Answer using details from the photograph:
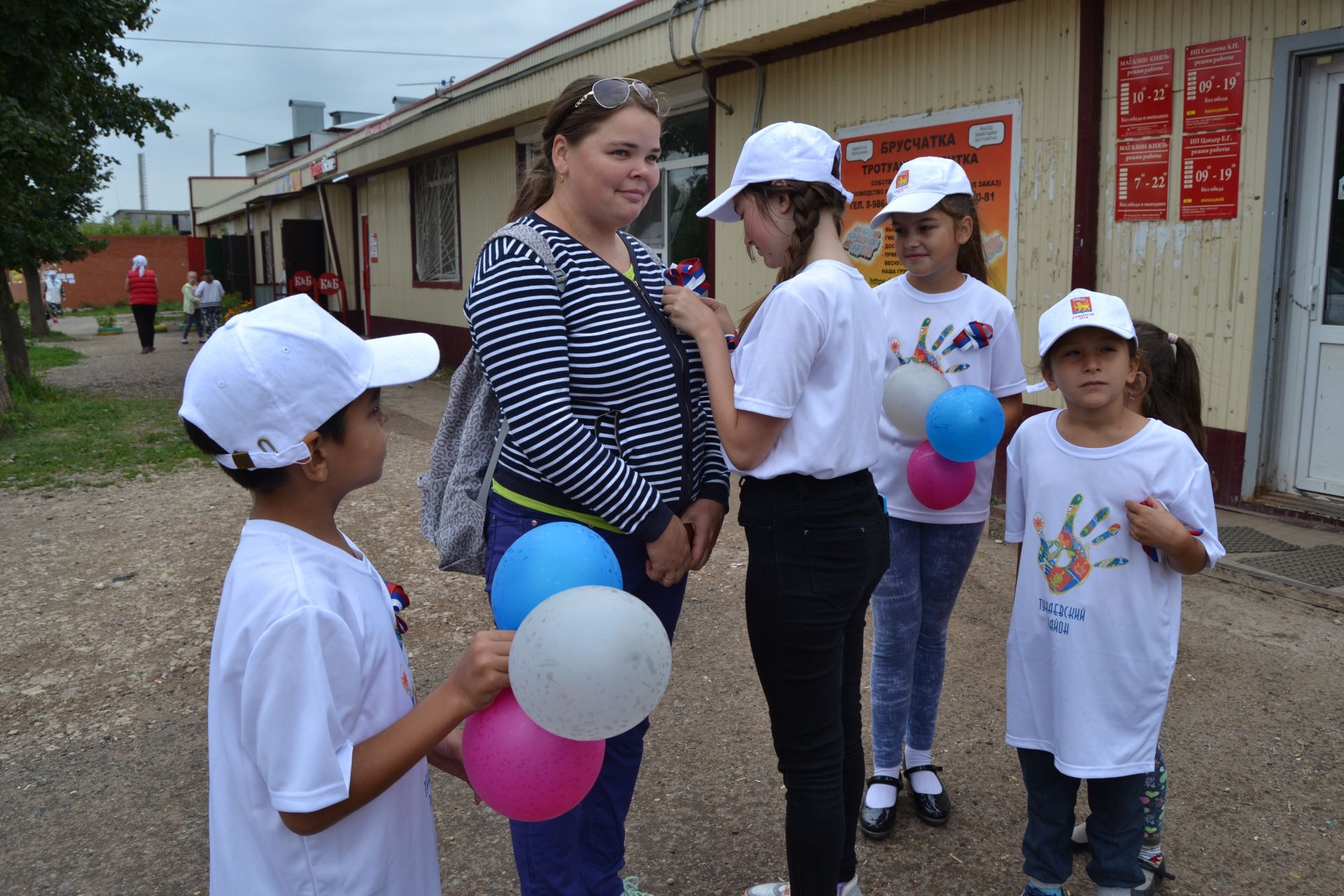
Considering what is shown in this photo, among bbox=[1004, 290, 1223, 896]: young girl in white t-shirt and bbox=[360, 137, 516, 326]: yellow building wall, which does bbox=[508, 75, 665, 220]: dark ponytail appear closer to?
bbox=[1004, 290, 1223, 896]: young girl in white t-shirt

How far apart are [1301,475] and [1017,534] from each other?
4.17 metres

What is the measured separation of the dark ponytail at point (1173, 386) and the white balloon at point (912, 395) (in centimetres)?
52

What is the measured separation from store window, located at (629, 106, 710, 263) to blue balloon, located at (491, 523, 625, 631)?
27.1 feet

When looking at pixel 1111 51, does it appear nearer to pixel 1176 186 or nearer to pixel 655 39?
pixel 1176 186

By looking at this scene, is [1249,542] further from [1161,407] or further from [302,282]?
[302,282]

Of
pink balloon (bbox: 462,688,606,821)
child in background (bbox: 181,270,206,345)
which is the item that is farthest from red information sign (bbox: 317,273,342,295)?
pink balloon (bbox: 462,688,606,821)

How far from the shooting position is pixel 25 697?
4109mm

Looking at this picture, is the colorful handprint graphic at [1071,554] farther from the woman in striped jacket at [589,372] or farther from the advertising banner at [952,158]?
the advertising banner at [952,158]

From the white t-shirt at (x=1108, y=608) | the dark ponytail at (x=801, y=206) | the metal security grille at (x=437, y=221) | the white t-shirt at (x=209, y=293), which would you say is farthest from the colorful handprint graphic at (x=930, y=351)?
the white t-shirt at (x=209, y=293)

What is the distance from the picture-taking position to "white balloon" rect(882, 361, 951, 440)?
2.71 m

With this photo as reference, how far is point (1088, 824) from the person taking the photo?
236 cm

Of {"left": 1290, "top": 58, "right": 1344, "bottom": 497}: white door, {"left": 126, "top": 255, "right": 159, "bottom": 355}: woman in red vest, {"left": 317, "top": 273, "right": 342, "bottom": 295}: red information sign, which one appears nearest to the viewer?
{"left": 1290, "top": 58, "right": 1344, "bottom": 497}: white door

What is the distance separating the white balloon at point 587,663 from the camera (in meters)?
1.44

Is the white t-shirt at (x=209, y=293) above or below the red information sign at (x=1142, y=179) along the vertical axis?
below
